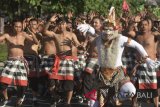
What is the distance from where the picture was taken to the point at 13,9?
65.6 ft

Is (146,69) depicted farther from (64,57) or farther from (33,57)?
(33,57)

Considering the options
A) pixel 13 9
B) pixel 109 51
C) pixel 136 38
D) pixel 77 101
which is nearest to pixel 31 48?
pixel 77 101

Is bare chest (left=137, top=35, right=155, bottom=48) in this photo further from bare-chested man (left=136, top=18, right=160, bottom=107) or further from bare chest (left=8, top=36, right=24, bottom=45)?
bare chest (left=8, top=36, right=24, bottom=45)

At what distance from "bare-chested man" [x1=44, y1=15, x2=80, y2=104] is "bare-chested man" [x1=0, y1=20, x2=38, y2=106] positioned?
1.76 feet

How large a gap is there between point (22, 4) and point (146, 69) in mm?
10082

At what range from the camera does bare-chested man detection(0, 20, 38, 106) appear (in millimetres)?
10383

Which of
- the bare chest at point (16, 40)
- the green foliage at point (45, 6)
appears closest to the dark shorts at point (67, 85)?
the bare chest at point (16, 40)

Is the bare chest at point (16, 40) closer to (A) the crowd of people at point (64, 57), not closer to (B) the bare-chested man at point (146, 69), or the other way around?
(A) the crowd of people at point (64, 57)

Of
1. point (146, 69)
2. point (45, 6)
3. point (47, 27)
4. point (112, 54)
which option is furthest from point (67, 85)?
point (45, 6)

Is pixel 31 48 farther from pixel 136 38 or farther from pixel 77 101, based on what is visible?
pixel 136 38

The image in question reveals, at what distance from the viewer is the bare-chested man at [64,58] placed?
10.7 metres

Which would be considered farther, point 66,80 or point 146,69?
point 66,80

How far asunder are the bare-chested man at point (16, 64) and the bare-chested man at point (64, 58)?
1.76ft

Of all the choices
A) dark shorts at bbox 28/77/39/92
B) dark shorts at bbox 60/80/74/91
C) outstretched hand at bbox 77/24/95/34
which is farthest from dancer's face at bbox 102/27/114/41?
dark shorts at bbox 28/77/39/92
